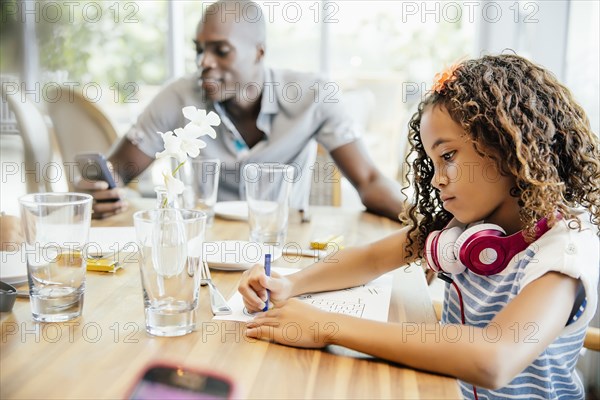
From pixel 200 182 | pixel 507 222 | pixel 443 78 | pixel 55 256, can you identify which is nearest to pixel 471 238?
pixel 507 222

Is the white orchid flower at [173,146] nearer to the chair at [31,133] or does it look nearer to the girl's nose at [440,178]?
the girl's nose at [440,178]

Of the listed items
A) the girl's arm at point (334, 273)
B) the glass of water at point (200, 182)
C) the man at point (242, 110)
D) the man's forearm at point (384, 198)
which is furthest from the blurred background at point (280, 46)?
the girl's arm at point (334, 273)

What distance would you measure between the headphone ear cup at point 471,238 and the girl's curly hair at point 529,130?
50mm

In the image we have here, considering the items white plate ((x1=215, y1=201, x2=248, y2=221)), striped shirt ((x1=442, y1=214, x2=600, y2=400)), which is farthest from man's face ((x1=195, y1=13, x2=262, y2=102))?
striped shirt ((x1=442, y1=214, x2=600, y2=400))

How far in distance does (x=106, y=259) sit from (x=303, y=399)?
0.62 meters

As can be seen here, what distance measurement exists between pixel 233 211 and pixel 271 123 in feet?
1.92

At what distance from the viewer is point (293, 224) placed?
5.06 feet

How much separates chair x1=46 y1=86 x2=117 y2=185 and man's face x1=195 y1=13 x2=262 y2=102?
32.9 inches

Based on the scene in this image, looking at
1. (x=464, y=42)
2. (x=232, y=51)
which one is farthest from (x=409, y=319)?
(x=464, y=42)

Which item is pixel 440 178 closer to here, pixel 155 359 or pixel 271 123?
pixel 155 359

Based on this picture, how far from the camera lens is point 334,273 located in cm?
107

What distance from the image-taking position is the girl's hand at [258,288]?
930 mm

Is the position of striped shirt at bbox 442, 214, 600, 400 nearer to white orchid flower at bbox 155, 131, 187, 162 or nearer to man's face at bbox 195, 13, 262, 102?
white orchid flower at bbox 155, 131, 187, 162

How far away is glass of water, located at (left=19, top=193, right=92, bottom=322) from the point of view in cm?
87
